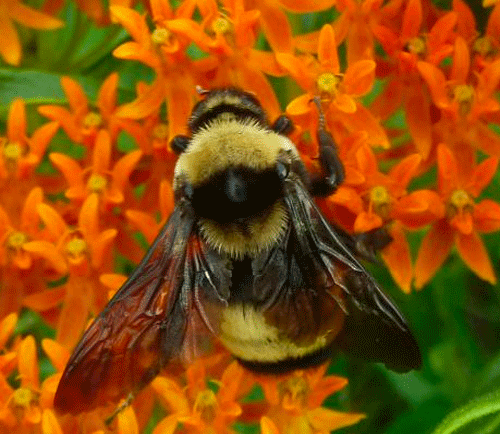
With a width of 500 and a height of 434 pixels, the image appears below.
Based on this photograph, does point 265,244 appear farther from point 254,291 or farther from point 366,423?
point 366,423

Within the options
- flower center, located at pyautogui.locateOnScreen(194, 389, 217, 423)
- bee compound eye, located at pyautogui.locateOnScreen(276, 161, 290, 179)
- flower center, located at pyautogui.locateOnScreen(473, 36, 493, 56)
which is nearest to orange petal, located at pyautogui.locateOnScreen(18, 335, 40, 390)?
flower center, located at pyautogui.locateOnScreen(194, 389, 217, 423)

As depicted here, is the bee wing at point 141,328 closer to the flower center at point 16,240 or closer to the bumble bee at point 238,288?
the bumble bee at point 238,288

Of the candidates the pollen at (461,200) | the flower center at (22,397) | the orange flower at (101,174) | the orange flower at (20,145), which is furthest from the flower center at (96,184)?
the pollen at (461,200)

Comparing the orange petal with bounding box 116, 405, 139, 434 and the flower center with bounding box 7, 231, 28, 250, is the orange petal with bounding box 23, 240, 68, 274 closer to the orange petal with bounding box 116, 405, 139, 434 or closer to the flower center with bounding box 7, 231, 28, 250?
the flower center with bounding box 7, 231, 28, 250

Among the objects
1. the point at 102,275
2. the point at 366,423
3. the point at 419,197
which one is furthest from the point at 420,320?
the point at 102,275

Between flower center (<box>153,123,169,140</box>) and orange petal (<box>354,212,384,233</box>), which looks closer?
orange petal (<box>354,212,384,233</box>)
